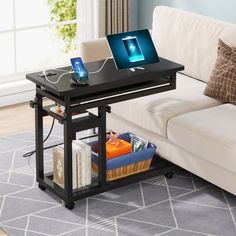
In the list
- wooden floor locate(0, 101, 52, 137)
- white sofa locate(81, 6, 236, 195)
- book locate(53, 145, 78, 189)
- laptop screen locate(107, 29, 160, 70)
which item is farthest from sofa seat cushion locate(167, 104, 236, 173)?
wooden floor locate(0, 101, 52, 137)

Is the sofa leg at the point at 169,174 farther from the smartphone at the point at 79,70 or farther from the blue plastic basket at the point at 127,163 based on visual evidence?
the smartphone at the point at 79,70

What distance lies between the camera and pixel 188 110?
4590mm

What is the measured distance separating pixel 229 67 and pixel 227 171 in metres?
0.73

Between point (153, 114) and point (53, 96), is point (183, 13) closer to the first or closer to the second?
point (153, 114)

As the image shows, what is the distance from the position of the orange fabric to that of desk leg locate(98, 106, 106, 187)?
12 cm

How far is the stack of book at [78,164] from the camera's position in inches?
166

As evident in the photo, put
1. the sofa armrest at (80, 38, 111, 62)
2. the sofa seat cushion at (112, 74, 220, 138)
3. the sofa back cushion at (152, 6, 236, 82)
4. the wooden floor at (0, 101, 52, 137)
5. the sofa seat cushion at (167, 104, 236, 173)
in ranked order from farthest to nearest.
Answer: the wooden floor at (0, 101, 52, 137) → the sofa armrest at (80, 38, 111, 62) → the sofa back cushion at (152, 6, 236, 82) → the sofa seat cushion at (112, 74, 220, 138) → the sofa seat cushion at (167, 104, 236, 173)

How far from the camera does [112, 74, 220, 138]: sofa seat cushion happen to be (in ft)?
14.8

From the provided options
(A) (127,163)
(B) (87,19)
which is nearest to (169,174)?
(A) (127,163)

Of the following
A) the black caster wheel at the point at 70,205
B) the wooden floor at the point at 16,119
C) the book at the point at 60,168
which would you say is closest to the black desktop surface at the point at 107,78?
the book at the point at 60,168

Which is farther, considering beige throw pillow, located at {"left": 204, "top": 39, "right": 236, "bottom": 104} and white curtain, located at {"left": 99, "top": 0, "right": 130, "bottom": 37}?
white curtain, located at {"left": 99, "top": 0, "right": 130, "bottom": 37}

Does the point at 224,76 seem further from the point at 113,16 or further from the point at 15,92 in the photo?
the point at 15,92

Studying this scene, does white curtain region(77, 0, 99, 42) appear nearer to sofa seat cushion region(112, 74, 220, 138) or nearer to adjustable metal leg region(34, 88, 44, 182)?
sofa seat cushion region(112, 74, 220, 138)

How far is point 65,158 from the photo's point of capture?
4.14 meters
